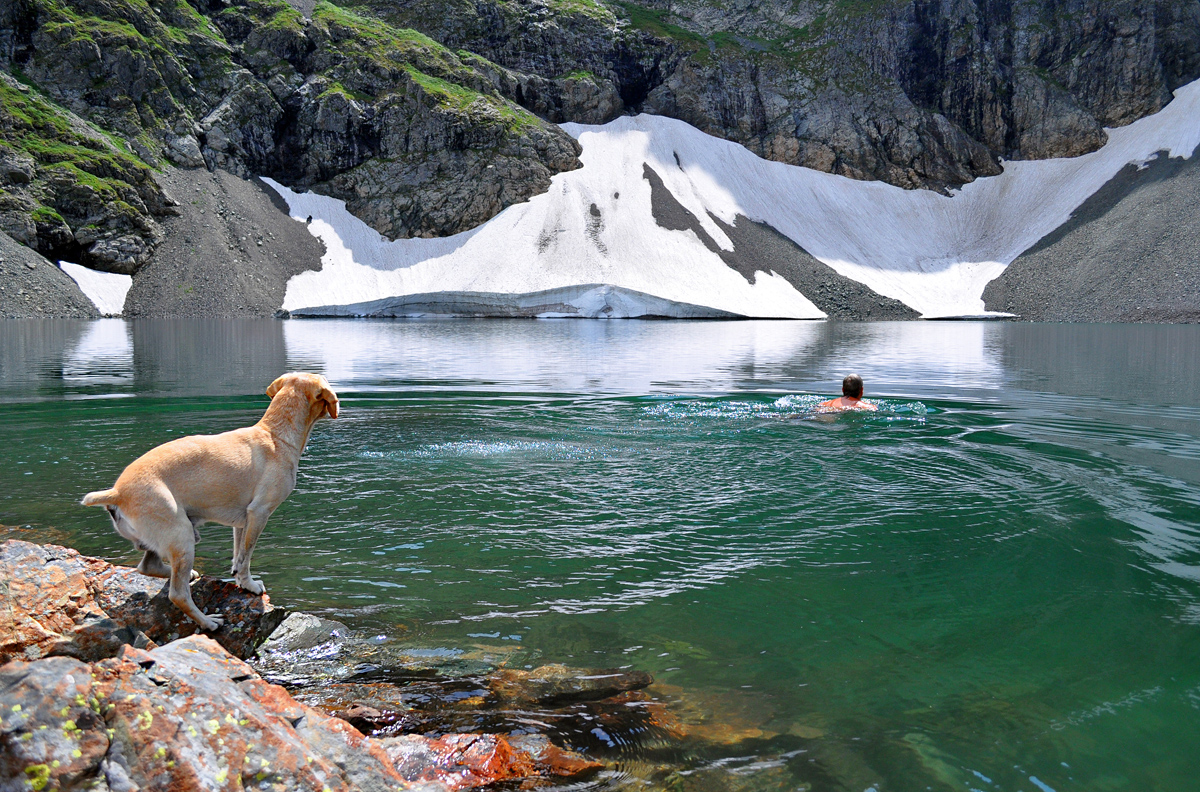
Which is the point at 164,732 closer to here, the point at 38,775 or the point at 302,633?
the point at 38,775

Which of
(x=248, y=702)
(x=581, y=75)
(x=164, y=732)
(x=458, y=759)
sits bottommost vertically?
(x=458, y=759)

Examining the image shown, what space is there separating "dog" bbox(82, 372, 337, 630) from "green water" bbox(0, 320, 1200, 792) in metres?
1.47

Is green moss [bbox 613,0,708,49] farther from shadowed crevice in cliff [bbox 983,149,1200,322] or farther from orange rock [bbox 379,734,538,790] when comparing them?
orange rock [bbox 379,734,538,790]

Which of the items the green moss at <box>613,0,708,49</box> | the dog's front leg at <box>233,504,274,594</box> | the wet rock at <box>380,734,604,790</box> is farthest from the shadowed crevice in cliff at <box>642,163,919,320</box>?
the wet rock at <box>380,734,604,790</box>

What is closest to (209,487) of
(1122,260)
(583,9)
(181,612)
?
(181,612)

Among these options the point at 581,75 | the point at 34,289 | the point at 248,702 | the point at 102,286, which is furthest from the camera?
the point at 581,75

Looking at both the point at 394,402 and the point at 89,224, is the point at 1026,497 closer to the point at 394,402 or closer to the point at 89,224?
the point at 394,402

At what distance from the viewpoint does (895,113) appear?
5384 inches

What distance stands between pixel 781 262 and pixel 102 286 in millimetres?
91075

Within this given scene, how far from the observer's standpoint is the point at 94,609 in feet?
19.9

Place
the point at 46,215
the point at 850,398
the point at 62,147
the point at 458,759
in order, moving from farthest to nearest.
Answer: the point at 62,147 < the point at 46,215 < the point at 850,398 < the point at 458,759

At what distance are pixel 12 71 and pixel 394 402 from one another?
116 m

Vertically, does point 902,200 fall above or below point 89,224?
above

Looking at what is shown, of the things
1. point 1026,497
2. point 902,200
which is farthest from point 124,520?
point 902,200
